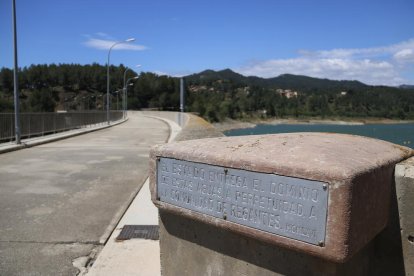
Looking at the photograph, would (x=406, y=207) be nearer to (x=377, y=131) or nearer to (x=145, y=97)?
(x=377, y=131)

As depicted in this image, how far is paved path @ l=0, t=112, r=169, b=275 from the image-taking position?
14.5 feet

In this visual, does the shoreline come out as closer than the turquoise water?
No

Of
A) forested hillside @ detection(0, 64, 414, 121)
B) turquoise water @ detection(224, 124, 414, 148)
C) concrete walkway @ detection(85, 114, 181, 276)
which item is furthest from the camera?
forested hillside @ detection(0, 64, 414, 121)

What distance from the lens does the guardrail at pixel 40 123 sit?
17.2 metres

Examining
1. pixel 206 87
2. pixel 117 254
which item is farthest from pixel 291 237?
pixel 206 87

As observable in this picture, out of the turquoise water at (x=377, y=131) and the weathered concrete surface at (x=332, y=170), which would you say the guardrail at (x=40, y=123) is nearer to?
the turquoise water at (x=377, y=131)

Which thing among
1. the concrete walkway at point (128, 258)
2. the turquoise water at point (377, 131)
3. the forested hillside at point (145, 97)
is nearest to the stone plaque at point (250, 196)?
the concrete walkway at point (128, 258)

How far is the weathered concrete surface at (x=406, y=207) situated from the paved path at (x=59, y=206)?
289 centimetres

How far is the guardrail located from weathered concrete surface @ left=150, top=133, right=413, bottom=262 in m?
16.0

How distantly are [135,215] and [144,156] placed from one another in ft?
24.2

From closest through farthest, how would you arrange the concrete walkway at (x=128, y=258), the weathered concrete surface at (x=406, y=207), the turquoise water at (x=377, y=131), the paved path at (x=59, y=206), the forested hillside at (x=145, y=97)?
the weathered concrete surface at (x=406, y=207) → the concrete walkway at (x=128, y=258) → the paved path at (x=59, y=206) → the turquoise water at (x=377, y=131) → the forested hillside at (x=145, y=97)

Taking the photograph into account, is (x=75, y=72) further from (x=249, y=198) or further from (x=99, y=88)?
(x=249, y=198)

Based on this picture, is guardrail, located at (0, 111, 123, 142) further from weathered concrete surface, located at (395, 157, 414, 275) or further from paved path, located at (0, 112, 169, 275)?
weathered concrete surface, located at (395, 157, 414, 275)

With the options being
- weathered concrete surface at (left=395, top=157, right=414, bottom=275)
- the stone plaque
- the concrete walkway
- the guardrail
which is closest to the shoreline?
the guardrail
